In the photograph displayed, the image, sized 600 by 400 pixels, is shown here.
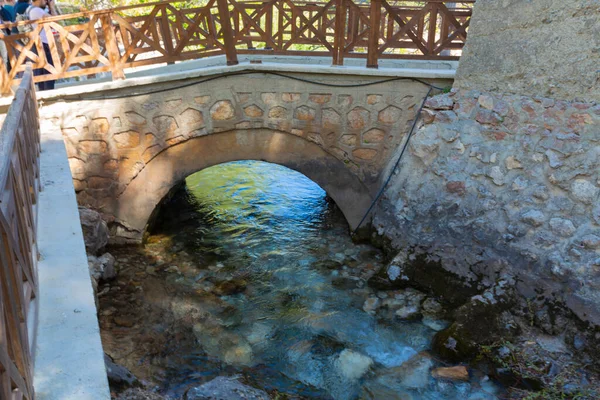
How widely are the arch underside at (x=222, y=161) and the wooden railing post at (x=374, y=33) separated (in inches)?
51.1

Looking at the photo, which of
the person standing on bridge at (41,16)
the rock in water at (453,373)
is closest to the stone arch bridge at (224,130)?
the person standing on bridge at (41,16)

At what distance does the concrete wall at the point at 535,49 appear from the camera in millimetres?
4117

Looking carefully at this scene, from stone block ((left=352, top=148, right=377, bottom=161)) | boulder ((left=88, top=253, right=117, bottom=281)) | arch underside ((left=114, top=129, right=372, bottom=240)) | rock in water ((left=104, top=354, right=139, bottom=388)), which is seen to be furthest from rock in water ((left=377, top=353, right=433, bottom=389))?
boulder ((left=88, top=253, right=117, bottom=281))

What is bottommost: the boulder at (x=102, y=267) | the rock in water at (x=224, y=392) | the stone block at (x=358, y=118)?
the boulder at (x=102, y=267)

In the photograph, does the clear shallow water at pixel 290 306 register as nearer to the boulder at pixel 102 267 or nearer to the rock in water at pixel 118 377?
the rock in water at pixel 118 377

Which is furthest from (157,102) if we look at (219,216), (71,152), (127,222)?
(219,216)

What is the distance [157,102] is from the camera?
231 inches

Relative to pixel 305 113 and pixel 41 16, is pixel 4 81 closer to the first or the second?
pixel 41 16

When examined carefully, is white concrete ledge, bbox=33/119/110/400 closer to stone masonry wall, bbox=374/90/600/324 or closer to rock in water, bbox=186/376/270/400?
rock in water, bbox=186/376/270/400

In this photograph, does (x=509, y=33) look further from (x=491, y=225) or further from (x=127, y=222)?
(x=127, y=222)

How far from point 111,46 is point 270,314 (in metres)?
3.71

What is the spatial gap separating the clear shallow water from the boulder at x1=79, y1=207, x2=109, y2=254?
967mm

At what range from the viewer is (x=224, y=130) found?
6.11 metres

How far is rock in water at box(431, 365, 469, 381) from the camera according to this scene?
13.6ft
